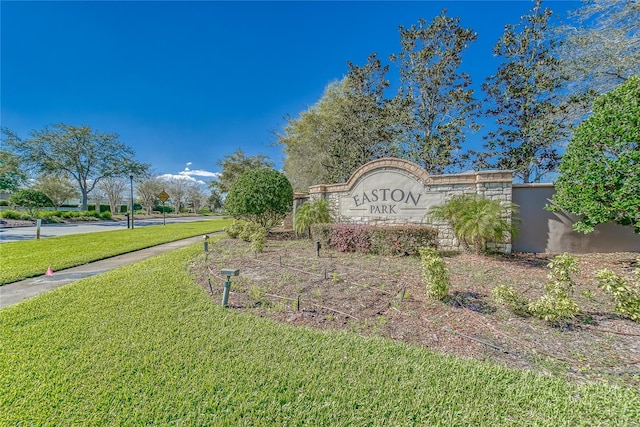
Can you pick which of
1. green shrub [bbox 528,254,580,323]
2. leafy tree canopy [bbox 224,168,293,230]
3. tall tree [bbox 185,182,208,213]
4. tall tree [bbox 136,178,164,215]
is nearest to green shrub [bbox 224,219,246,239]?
leafy tree canopy [bbox 224,168,293,230]

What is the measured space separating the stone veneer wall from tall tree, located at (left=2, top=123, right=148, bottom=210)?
33147 mm

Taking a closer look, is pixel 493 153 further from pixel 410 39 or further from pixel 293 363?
pixel 293 363

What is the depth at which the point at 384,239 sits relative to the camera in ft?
22.5

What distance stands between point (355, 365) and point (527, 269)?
17.5 feet

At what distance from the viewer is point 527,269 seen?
5.56 m

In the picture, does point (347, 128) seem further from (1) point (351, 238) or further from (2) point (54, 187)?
(2) point (54, 187)

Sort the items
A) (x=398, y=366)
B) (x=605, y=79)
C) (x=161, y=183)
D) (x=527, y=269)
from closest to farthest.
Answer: (x=398, y=366) < (x=527, y=269) < (x=605, y=79) < (x=161, y=183)

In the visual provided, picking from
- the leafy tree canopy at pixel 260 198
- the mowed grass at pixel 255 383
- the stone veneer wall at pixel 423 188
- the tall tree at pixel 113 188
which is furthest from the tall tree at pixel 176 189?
the mowed grass at pixel 255 383

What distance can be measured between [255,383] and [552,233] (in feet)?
27.2

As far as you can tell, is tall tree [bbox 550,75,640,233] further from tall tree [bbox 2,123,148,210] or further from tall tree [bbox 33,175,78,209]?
tall tree [bbox 33,175,78,209]

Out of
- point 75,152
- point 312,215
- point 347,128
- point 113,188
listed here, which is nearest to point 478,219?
point 312,215

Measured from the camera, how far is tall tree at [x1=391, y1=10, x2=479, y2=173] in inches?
460

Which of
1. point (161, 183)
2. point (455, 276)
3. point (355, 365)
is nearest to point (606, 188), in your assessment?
point (455, 276)

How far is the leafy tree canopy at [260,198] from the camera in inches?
388
